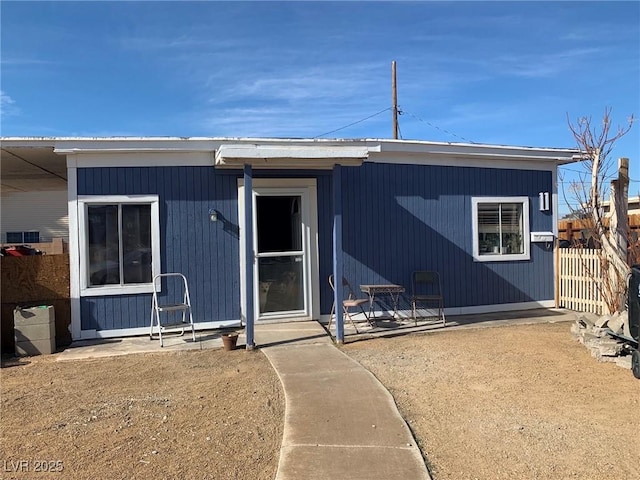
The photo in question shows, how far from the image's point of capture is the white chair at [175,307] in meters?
7.66

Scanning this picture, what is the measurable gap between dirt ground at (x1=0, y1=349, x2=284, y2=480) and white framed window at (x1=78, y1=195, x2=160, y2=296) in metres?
1.53

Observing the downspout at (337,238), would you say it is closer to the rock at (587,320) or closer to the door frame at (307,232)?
the door frame at (307,232)

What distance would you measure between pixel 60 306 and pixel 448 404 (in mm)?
5906

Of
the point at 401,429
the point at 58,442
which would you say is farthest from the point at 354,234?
the point at 58,442

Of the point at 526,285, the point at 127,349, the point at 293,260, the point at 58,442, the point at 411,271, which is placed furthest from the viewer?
the point at 526,285

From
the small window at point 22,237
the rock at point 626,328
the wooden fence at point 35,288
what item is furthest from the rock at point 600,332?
the small window at point 22,237

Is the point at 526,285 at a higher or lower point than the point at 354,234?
lower

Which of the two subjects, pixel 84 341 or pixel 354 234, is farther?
pixel 354 234

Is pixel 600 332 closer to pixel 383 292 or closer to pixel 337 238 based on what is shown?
pixel 383 292

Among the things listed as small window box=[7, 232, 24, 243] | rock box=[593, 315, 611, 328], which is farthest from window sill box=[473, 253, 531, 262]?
small window box=[7, 232, 24, 243]

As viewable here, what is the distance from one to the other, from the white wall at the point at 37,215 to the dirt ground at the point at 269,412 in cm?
1683

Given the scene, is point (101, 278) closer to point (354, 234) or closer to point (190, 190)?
point (190, 190)

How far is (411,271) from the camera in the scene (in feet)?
29.7

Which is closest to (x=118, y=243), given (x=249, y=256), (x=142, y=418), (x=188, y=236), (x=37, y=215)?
(x=188, y=236)
